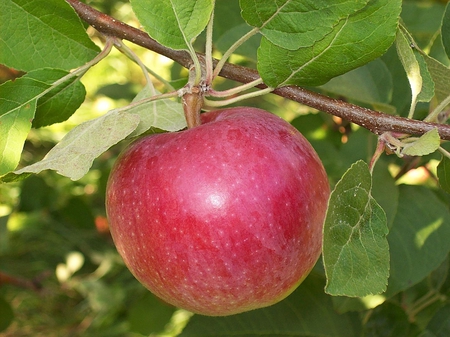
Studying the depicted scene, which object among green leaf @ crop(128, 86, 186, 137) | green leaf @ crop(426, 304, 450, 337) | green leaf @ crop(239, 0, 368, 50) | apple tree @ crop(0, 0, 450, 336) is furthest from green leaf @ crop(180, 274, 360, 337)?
green leaf @ crop(239, 0, 368, 50)

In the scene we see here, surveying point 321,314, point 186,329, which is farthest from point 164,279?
point 321,314

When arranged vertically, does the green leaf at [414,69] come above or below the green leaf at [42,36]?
below

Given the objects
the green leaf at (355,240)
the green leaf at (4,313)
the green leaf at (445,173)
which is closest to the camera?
the green leaf at (355,240)

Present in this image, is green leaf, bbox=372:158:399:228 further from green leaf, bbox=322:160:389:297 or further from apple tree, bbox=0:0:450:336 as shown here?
green leaf, bbox=322:160:389:297

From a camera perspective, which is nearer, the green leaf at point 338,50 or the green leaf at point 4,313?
the green leaf at point 338,50

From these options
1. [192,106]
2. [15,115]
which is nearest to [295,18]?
[192,106]

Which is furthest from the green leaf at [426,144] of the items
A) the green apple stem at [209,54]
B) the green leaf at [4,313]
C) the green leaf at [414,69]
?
the green leaf at [4,313]

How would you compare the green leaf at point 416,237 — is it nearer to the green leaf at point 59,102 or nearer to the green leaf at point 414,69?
the green leaf at point 414,69
